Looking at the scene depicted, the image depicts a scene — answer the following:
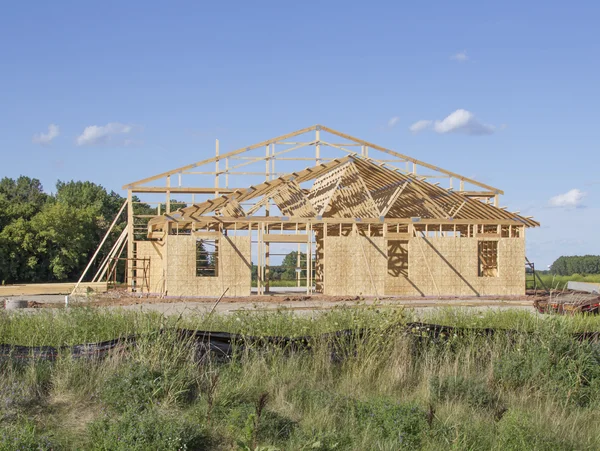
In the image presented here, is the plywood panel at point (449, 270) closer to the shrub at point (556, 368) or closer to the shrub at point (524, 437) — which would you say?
the shrub at point (556, 368)

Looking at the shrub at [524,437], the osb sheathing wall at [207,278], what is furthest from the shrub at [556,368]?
the osb sheathing wall at [207,278]

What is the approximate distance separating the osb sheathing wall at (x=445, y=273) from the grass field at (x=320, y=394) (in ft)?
52.3

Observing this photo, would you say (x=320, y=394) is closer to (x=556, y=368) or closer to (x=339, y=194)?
(x=556, y=368)

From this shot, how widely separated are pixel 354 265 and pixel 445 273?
341cm

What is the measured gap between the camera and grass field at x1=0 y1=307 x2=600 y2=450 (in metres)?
6.01

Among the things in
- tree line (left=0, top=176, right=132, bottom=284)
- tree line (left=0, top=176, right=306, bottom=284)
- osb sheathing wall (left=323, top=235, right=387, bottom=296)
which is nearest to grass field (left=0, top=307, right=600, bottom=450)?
osb sheathing wall (left=323, top=235, right=387, bottom=296)

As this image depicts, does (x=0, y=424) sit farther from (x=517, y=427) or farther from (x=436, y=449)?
(x=517, y=427)

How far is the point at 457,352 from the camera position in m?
8.50

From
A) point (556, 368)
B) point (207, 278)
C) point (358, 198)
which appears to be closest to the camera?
point (556, 368)

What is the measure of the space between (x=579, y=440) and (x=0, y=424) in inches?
205

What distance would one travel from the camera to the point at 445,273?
2545 centimetres

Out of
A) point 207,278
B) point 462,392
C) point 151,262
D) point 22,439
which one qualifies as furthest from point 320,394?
point 151,262

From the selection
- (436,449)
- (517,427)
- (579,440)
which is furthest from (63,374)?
(579,440)

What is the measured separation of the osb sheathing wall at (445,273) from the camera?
25203 mm
